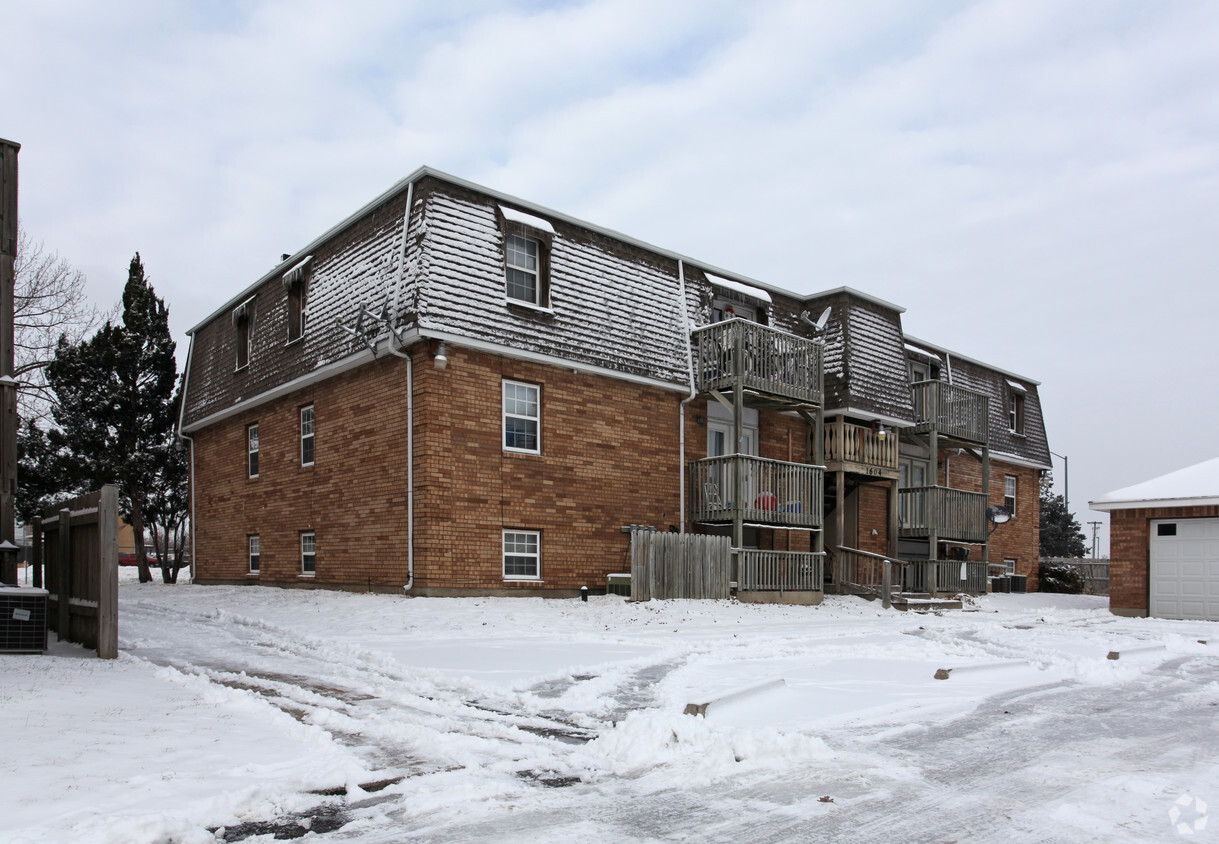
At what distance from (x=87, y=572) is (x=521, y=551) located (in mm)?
8349

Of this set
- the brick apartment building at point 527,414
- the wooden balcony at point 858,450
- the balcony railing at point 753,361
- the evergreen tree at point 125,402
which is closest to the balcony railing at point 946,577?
the brick apartment building at point 527,414

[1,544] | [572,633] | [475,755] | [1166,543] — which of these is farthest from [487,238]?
[1166,543]

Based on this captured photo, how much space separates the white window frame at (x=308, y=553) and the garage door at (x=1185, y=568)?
17.5m

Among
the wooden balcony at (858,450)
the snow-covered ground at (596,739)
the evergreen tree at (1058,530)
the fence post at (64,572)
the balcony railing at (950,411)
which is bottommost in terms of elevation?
the evergreen tree at (1058,530)

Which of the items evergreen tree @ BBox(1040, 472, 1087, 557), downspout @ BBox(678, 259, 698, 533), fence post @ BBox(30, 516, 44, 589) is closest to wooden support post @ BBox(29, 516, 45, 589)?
fence post @ BBox(30, 516, 44, 589)

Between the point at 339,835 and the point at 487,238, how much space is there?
1374cm

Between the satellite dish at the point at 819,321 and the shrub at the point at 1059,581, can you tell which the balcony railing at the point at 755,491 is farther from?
the shrub at the point at 1059,581

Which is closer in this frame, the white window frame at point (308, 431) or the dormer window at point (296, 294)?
the white window frame at point (308, 431)

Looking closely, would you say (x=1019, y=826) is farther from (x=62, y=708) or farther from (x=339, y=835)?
(x=62, y=708)

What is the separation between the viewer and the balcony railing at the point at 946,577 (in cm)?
2369

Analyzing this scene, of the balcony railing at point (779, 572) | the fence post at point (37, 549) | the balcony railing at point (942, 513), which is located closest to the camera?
the fence post at point (37, 549)

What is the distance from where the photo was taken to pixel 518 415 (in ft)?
56.5

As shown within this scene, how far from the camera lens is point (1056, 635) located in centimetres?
1390

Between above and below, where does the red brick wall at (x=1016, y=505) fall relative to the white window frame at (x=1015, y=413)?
below
